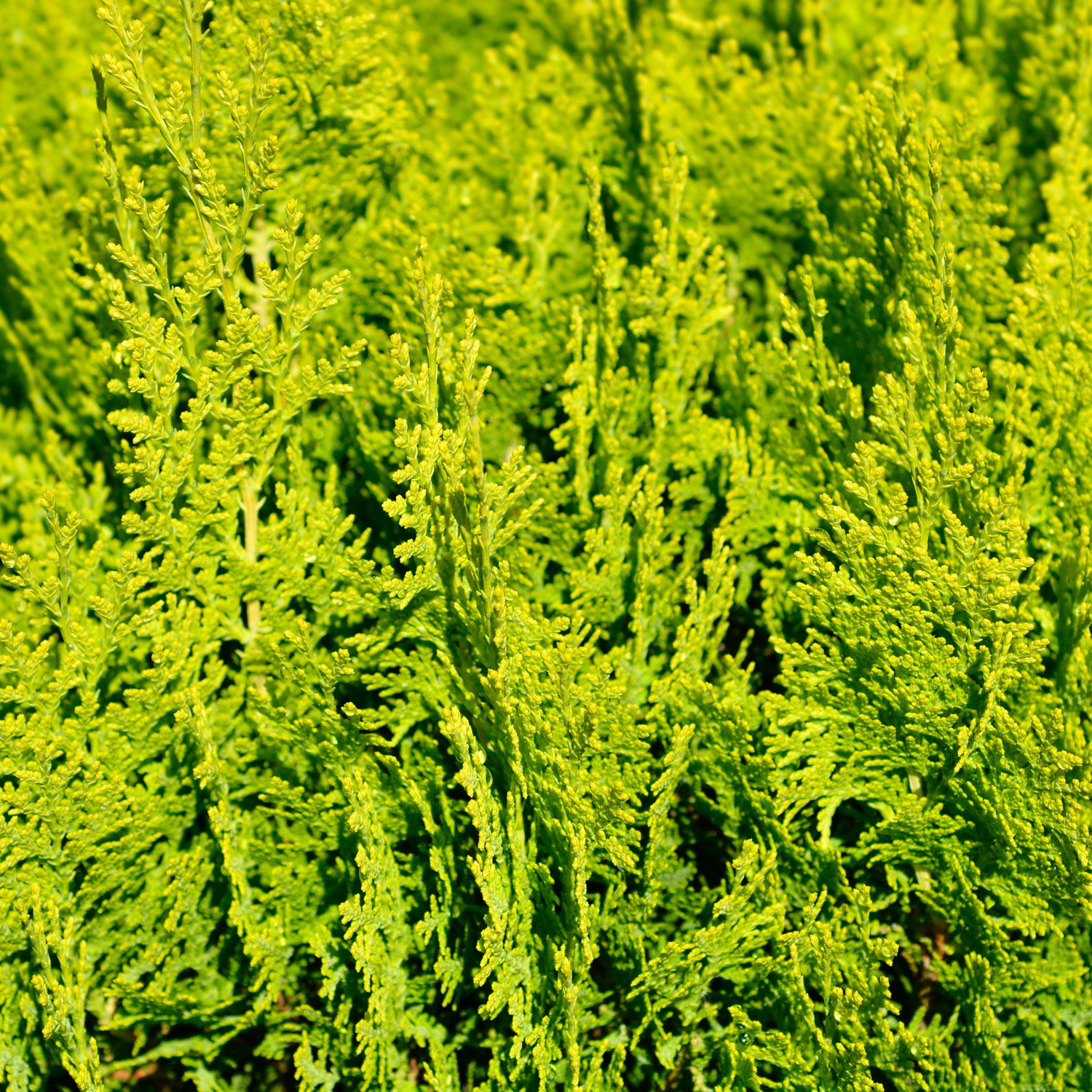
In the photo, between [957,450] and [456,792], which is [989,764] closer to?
[957,450]

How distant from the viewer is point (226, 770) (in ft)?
12.6

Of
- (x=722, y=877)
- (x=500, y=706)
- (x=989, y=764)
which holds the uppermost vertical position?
(x=500, y=706)

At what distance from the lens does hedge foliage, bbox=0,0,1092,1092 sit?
136 inches

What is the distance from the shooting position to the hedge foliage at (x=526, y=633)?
3457mm

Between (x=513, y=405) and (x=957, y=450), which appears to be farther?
(x=513, y=405)

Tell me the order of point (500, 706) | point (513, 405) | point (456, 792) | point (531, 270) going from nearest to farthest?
1. point (500, 706)
2. point (456, 792)
3. point (513, 405)
4. point (531, 270)

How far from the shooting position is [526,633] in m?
3.56

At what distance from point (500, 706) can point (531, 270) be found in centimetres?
218

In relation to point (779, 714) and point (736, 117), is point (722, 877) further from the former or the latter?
point (736, 117)

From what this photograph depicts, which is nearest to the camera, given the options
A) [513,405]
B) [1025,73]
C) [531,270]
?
[513,405]

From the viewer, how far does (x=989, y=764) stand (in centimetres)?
353

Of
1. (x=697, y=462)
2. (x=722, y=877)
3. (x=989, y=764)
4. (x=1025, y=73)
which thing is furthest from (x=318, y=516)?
(x=1025, y=73)

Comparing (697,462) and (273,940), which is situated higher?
(697,462)

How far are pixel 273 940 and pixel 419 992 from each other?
56 cm
